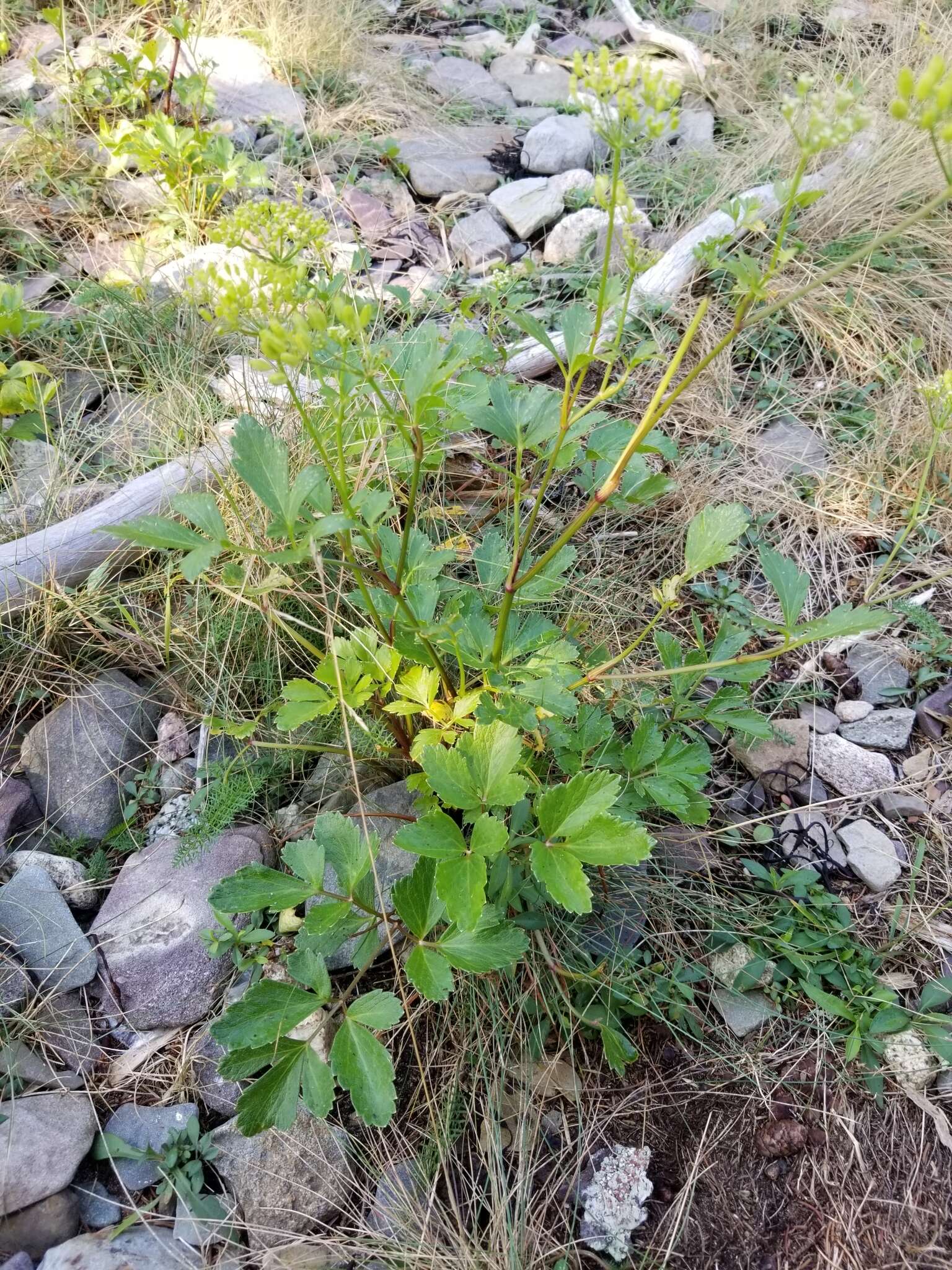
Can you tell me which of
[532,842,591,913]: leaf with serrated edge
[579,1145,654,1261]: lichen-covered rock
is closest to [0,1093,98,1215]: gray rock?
[579,1145,654,1261]: lichen-covered rock

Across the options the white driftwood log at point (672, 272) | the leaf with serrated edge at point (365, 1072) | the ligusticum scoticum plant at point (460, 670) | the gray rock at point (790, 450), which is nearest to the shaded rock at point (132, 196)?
the white driftwood log at point (672, 272)

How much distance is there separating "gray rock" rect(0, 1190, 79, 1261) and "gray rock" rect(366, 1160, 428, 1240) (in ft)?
1.72

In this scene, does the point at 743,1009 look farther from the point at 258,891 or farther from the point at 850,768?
the point at 258,891

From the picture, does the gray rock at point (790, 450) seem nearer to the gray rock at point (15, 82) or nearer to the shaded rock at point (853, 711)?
the shaded rock at point (853, 711)

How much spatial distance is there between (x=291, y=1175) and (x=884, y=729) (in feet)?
5.32

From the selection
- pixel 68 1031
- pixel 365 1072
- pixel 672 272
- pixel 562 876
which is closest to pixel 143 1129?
pixel 68 1031

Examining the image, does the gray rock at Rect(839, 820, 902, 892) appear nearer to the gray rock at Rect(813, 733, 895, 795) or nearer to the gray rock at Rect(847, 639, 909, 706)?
the gray rock at Rect(813, 733, 895, 795)

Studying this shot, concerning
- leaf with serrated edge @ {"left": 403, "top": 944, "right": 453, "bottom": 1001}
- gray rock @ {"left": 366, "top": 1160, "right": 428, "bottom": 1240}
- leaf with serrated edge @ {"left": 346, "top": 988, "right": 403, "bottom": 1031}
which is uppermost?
leaf with serrated edge @ {"left": 403, "top": 944, "right": 453, "bottom": 1001}

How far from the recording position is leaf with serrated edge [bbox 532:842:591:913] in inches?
43.6

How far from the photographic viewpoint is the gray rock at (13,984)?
1547 mm

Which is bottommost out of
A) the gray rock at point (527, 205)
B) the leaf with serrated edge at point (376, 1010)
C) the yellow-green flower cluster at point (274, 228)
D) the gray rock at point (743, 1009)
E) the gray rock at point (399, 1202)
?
the gray rock at point (399, 1202)

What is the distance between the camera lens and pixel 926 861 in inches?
68.1

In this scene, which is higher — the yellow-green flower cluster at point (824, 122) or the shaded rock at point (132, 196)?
the yellow-green flower cluster at point (824, 122)

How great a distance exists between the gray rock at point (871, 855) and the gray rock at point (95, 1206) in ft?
5.25
